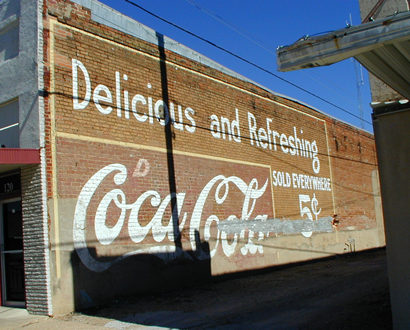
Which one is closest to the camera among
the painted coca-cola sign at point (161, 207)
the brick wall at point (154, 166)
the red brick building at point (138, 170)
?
the red brick building at point (138, 170)

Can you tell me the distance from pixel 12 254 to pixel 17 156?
8.57ft

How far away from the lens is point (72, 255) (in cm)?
988

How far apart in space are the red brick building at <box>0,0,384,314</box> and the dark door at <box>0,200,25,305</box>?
9cm

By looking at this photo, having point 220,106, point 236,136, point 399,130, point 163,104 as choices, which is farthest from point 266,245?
point 399,130

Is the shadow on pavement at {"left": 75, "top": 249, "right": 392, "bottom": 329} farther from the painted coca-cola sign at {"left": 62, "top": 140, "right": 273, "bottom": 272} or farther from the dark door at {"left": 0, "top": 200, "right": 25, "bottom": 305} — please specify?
the dark door at {"left": 0, "top": 200, "right": 25, "bottom": 305}

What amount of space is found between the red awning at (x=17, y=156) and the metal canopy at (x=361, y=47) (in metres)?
6.01

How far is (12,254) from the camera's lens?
10.7 metres

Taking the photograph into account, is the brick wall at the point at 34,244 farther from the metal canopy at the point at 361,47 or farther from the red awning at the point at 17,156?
the metal canopy at the point at 361,47

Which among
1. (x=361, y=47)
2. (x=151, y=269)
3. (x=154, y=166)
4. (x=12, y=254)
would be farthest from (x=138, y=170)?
(x=361, y=47)

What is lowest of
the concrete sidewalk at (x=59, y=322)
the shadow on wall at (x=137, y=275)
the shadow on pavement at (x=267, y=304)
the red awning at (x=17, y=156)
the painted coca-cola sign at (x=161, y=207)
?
the shadow on pavement at (x=267, y=304)

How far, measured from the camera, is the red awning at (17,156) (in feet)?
30.5

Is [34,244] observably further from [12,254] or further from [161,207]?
[161,207]

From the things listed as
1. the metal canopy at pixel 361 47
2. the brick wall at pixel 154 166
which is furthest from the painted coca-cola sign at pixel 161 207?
the metal canopy at pixel 361 47

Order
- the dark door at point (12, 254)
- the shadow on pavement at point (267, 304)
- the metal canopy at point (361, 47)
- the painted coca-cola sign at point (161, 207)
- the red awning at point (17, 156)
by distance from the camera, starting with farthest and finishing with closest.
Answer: the painted coca-cola sign at point (161, 207) → the dark door at point (12, 254) → the red awning at point (17, 156) → the shadow on pavement at point (267, 304) → the metal canopy at point (361, 47)
